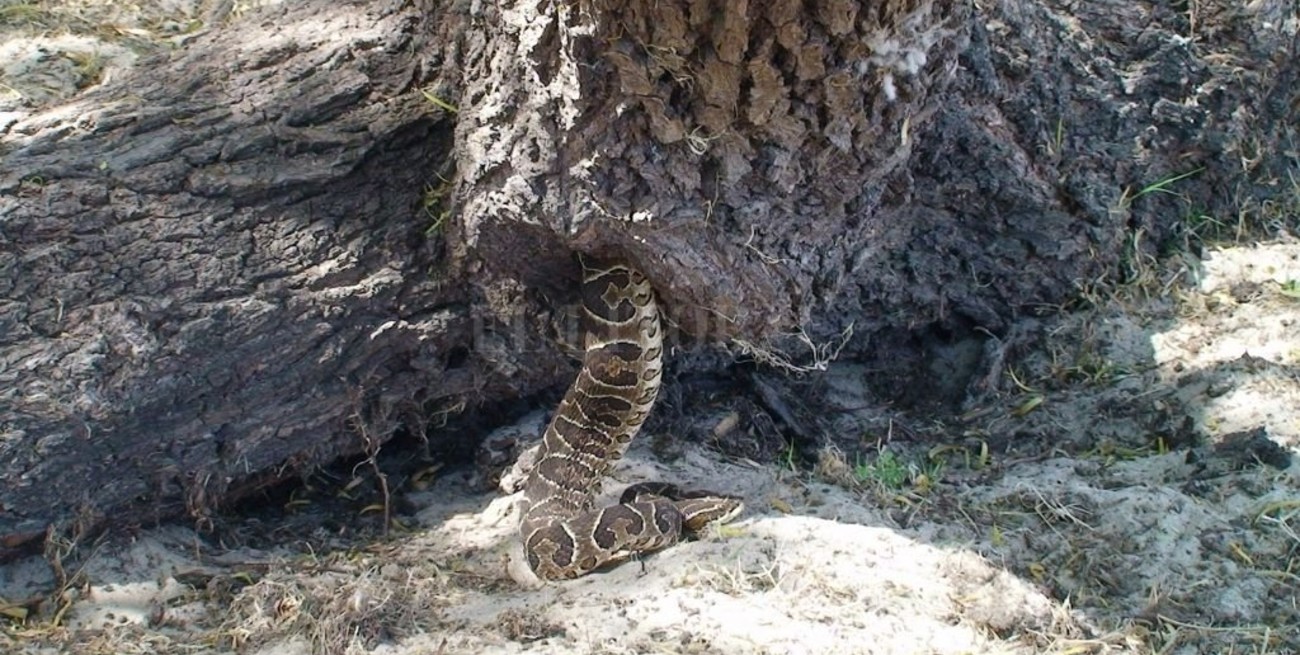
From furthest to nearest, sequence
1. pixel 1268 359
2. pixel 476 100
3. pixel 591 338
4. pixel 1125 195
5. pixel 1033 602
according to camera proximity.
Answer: pixel 1125 195 → pixel 1268 359 → pixel 591 338 → pixel 476 100 → pixel 1033 602

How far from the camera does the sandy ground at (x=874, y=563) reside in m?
3.84

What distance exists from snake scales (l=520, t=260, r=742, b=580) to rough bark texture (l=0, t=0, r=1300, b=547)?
0.14 meters

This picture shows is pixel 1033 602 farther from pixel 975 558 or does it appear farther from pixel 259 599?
pixel 259 599

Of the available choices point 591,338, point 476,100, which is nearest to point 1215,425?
point 591,338

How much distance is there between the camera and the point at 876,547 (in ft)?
13.7

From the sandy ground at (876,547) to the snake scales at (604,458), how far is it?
0.13 metres

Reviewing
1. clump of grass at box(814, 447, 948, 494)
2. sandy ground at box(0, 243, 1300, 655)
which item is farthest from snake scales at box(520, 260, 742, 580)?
clump of grass at box(814, 447, 948, 494)

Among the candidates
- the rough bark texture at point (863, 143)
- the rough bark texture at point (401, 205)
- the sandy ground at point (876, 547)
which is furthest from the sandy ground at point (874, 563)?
the rough bark texture at point (863, 143)

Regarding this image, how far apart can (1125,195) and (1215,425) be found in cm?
119

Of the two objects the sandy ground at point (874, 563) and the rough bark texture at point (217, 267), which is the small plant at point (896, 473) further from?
the rough bark texture at point (217, 267)

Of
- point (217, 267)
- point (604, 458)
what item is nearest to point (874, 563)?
point (604, 458)

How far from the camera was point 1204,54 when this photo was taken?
221 inches

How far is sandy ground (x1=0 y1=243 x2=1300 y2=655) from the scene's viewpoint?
384 cm

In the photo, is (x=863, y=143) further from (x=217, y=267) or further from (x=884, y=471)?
(x=217, y=267)
